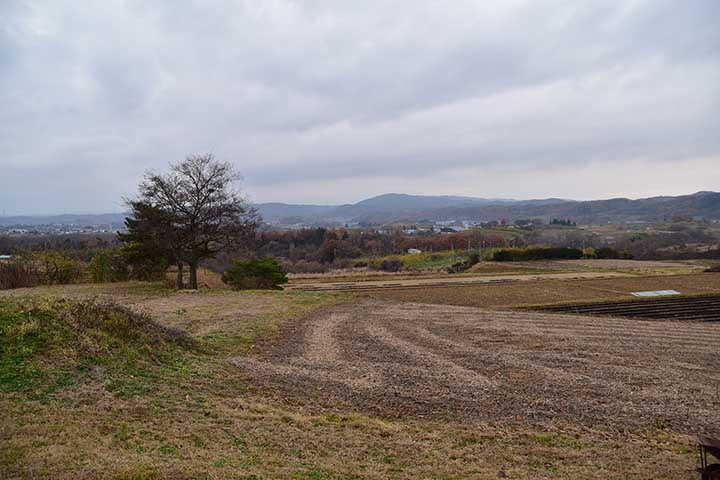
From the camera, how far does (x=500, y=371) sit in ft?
37.9

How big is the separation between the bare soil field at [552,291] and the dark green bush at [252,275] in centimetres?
→ 764

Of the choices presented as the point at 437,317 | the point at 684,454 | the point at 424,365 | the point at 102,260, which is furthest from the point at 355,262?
the point at 684,454

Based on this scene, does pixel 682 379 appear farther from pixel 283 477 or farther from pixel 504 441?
pixel 283 477

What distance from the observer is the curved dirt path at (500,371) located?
29.5ft

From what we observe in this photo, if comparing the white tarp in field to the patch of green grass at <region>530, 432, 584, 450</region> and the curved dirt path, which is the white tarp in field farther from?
the patch of green grass at <region>530, 432, 584, 450</region>

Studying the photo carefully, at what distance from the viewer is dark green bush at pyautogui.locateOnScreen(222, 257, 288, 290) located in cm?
3375

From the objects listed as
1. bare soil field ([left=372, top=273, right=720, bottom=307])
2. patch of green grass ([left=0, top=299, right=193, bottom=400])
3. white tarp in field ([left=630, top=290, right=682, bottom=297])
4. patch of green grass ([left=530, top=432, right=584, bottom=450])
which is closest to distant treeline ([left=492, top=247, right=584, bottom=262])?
bare soil field ([left=372, top=273, right=720, bottom=307])

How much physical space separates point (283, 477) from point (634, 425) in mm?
6703

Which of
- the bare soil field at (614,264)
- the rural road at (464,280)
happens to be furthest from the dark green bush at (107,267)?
the bare soil field at (614,264)

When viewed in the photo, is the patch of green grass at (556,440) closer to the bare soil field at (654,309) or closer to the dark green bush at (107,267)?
the bare soil field at (654,309)

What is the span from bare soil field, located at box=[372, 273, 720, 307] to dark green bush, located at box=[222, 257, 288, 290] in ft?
25.1

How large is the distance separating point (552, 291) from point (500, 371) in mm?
29536

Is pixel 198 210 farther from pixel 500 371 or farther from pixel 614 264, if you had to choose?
pixel 614 264

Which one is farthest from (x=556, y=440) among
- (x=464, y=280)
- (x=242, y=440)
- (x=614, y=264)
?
(x=614, y=264)
